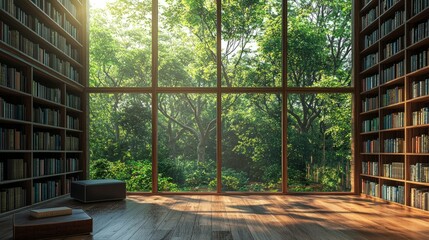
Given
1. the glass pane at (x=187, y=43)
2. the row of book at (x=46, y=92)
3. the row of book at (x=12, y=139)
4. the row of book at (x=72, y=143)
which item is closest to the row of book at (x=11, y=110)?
the row of book at (x=12, y=139)

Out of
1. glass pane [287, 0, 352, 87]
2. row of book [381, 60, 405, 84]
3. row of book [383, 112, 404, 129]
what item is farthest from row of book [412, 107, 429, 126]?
glass pane [287, 0, 352, 87]

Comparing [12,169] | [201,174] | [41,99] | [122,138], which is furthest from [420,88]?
[122,138]

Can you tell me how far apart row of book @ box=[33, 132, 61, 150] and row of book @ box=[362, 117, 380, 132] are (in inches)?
206

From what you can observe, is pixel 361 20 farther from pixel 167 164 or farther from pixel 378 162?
pixel 167 164

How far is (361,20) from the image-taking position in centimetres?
808

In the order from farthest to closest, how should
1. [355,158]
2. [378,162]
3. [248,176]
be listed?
[248,176] < [355,158] < [378,162]

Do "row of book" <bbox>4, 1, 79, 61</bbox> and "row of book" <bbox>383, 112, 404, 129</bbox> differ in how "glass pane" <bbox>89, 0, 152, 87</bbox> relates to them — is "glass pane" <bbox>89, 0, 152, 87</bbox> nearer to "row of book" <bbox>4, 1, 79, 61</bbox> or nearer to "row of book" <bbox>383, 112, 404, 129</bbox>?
"row of book" <bbox>4, 1, 79, 61</bbox>

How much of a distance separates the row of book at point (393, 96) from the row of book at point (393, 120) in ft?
0.64

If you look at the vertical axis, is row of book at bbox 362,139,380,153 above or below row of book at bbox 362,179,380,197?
above

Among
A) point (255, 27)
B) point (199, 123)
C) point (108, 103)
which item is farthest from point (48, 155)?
point (255, 27)

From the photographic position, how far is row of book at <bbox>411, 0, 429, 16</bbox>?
550cm

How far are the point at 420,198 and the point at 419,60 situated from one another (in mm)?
1849

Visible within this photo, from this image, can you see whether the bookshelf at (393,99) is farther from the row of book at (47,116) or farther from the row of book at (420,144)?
the row of book at (47,116)

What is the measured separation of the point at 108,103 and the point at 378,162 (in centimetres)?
521
